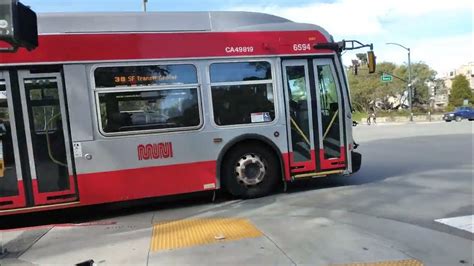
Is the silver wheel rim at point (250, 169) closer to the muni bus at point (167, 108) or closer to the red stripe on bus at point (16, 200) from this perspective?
the muni bus at point (167, 108)

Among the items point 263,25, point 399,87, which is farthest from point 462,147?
point 399,87

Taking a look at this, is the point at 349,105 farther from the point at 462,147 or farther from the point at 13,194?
the point at 462,147

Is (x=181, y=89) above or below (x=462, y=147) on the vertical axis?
above

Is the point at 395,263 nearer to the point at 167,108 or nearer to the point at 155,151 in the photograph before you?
the point at 155,151

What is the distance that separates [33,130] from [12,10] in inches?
111

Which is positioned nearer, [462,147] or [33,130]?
[33,130]

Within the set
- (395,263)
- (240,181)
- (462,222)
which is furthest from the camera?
(240,181)

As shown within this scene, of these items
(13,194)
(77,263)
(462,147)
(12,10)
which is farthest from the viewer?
(462,147)

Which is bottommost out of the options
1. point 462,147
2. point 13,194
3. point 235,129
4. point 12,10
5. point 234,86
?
point 462,147

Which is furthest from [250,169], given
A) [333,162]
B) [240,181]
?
[333,162]

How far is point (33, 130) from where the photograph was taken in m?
6.82

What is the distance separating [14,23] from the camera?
14.4ft

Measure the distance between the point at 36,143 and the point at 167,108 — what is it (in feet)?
6.73

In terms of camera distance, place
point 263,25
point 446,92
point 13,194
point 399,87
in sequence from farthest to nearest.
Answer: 1. point 446,92
2. point 399,87
3. point 263,25
4. point 13,194
